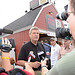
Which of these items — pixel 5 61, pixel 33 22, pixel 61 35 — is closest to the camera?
pixel 5 61

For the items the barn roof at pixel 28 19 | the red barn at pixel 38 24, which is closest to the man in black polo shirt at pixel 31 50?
the red barn at pixel 38 24

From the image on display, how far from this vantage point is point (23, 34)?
31.4ft

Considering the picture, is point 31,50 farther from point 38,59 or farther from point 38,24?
point 38,24

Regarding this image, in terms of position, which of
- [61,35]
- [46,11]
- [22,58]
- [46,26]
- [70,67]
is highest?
[46,11]

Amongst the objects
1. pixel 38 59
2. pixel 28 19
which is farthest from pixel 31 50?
pixel 28 19

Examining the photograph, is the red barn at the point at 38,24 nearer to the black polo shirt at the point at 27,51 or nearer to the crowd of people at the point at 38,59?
the crowd of people at the point at 38,59

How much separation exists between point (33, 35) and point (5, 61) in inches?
49.4

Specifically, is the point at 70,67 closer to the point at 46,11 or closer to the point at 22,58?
the point at 22,58

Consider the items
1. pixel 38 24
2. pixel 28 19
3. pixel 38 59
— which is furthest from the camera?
pixel 28 19

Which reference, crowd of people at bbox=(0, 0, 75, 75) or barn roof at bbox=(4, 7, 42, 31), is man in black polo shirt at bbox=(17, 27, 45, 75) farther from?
barn roof at bbox=(4, 7, 42, 31)

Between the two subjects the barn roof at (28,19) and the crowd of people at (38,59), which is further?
the barn roof at (28,19)

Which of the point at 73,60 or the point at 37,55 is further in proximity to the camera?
the point at 37,55

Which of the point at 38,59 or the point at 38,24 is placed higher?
the point at 38,24

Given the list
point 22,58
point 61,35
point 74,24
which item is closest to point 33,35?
point 22,58
